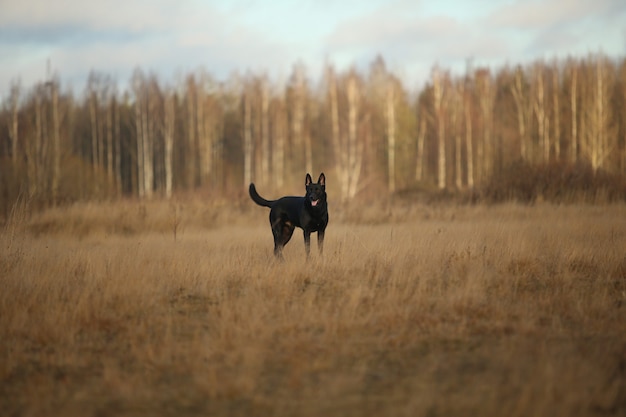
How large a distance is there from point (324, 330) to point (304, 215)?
3988mm

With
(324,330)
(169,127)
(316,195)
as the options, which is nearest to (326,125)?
(169,127)

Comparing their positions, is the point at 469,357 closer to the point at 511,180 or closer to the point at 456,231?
the point at 456,231

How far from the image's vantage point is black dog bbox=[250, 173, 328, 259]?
376 inches

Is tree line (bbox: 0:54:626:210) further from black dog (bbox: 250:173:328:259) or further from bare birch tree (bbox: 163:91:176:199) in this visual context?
black dog (bbox: 250:173:328:259)

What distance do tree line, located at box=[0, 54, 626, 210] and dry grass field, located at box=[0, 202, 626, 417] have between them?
25.2m

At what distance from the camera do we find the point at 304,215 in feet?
31.5

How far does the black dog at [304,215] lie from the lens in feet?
31.3

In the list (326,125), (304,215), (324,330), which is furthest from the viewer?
(326,125)

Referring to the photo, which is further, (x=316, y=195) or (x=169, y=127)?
(x=169, y=127)

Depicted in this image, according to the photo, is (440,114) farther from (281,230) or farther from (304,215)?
(304,215)

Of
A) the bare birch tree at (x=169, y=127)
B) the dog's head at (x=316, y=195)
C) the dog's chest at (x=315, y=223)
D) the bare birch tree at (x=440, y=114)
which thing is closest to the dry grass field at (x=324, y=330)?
the dog's chest at (x=315, y=223)

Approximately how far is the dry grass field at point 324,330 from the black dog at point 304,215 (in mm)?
502

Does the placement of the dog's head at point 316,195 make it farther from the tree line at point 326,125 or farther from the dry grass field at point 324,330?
the tree line at point 326,125

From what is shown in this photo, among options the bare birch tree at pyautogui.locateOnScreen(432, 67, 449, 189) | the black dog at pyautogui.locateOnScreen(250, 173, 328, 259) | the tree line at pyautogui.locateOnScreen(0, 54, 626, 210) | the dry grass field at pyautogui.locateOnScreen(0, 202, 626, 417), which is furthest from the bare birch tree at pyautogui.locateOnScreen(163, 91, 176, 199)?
the black dog at pyautogui.locateOnScreen(250, 173, 328, 259)
